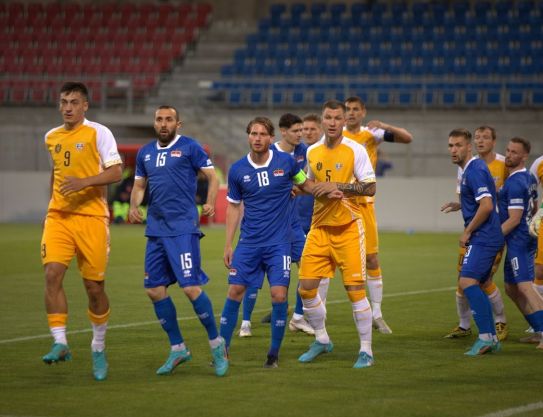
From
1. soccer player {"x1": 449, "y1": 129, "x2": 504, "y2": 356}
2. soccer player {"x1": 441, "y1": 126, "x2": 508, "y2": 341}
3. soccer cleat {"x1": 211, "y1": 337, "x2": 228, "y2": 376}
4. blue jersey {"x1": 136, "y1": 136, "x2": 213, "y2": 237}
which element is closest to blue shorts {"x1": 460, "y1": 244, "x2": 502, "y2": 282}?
soccer player {"x1": 449, "y1": 129, "x2": 504, "y2": 356}

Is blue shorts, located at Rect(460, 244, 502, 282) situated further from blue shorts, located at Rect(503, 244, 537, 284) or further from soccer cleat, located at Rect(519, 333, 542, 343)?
soccer cleat, located at Rect(519, 333, 542, 343)

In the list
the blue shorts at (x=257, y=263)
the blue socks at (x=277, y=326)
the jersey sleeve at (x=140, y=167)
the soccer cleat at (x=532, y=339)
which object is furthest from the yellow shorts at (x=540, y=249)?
the jersey sleeve at (x=140, y=167)

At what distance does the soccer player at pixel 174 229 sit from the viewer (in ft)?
28.6

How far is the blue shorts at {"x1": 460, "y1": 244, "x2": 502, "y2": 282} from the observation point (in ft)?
32.5

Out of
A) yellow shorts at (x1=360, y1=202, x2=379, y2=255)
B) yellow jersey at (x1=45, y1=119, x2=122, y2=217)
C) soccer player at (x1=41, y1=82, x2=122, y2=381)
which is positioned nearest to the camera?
soccer player at (x1=41, y1=82, x2=122, y2=381)

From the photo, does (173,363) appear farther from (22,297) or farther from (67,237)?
(22,297)

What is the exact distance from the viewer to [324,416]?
714 centimetres

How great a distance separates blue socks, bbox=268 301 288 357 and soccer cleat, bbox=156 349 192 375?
0.77 meters

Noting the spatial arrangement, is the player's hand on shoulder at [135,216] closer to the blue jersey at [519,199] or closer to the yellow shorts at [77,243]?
the yellow shorts at [77,243]

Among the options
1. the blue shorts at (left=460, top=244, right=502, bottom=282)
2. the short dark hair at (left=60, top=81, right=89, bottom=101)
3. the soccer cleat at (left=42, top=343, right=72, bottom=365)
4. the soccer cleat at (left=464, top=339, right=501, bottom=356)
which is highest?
the short dark hair at (left=60, top=81, right=89, bottom=101)

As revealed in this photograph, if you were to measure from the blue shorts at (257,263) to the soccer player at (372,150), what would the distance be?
2.33 metres

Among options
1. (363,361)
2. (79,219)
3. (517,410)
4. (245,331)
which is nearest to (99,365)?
(79,219)

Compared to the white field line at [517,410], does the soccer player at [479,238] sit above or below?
above

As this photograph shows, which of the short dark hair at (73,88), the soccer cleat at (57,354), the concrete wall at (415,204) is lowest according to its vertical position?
the concrete wall at (415,204)
